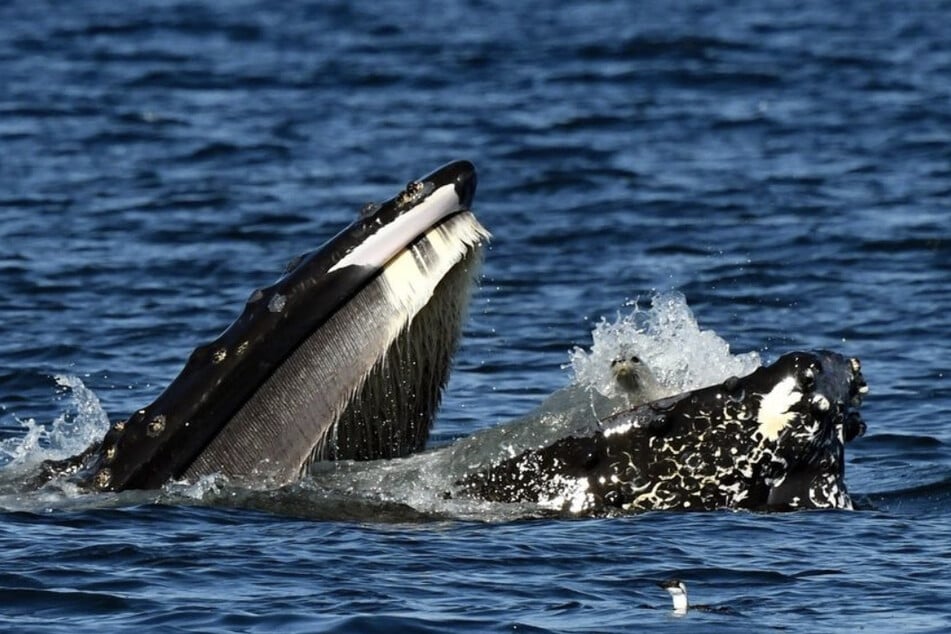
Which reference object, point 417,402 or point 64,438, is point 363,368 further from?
point 64,438

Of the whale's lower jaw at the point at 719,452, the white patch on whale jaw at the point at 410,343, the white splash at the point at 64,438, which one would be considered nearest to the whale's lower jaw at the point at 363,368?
the white patch on whale jaw at the point at 410,343

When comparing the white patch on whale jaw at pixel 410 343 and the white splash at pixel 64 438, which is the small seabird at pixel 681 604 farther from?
the white splash at pixel 64 438

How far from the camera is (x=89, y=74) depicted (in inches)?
1215

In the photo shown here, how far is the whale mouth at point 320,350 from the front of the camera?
8734mm

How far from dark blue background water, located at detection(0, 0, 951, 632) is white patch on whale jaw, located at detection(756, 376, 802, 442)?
1.67 ft

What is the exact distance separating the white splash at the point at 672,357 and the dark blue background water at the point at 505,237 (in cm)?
65

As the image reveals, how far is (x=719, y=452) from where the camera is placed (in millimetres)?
8828

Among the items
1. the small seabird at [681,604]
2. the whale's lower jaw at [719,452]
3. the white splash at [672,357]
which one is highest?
the white splash at [672,357]

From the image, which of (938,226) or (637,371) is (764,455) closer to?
(637,371)

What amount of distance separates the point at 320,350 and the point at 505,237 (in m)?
11.1

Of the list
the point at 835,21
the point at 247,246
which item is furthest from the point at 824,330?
the point at 835,21

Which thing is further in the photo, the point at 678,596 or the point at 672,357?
the point at 672,357

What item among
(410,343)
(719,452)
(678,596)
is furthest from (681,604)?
(410,343)

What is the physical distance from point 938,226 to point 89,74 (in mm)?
15264
